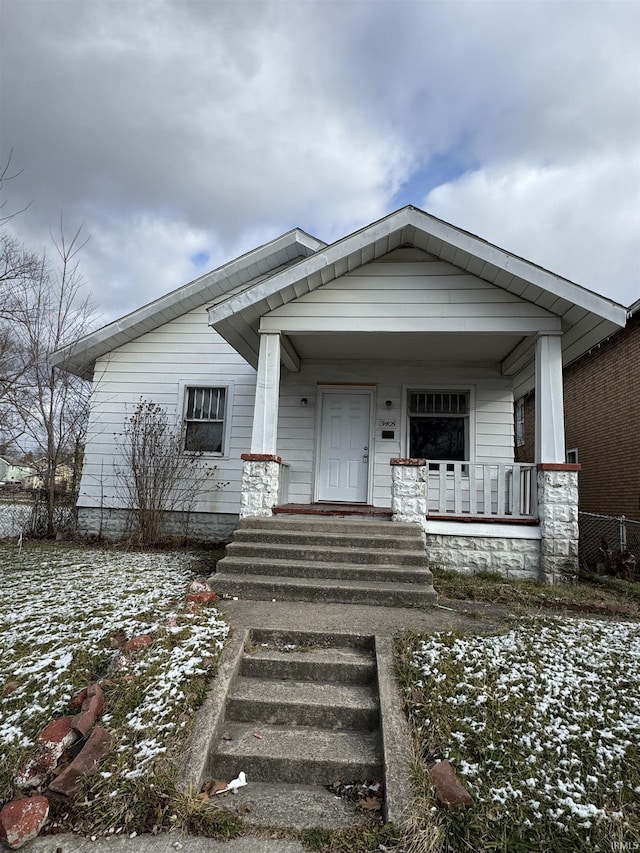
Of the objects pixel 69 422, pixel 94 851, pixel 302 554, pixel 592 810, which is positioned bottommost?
pixel 94 851

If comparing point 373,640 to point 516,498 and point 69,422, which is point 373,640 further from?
point 69,422

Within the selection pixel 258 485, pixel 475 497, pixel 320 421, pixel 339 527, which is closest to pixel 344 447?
pixel 320 421

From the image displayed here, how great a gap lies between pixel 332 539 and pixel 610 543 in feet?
24.3

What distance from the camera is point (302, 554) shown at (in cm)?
492

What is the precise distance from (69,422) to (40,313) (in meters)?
2.55

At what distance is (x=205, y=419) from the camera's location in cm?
856

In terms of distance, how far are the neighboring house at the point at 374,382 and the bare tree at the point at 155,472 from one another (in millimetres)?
231

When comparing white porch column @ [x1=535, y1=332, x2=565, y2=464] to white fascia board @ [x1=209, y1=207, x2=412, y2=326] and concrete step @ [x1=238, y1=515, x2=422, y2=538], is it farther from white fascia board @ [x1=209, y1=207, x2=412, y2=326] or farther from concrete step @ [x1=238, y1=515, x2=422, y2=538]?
white fascia board @ [x1=209, y1=207, x2=412, y2=326]

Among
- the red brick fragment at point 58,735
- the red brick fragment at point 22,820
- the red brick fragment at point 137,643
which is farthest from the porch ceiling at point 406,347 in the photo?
the red brick fragment at point 22,820

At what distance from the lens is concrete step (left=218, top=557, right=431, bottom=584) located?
457 centimetres

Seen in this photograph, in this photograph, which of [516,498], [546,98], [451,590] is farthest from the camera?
[546,98]

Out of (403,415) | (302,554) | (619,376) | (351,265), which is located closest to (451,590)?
(302,554)

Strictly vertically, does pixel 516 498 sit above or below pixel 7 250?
below

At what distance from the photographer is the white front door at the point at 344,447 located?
7.91m
